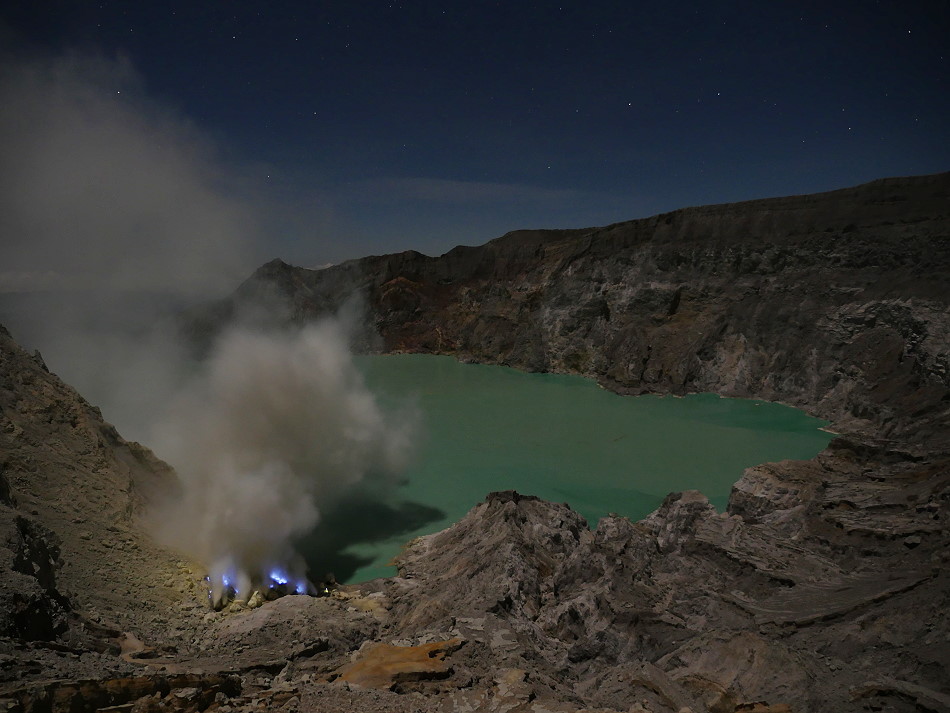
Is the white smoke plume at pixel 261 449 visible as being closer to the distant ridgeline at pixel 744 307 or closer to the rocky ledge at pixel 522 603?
the rocky ledge at pixel 522 603

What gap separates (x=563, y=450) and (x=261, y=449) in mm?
11421

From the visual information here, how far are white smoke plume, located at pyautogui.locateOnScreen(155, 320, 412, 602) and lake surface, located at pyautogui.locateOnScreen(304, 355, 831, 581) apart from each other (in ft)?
4.48

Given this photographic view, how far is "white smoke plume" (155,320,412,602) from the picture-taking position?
916 cm

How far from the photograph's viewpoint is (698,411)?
82.8 feet

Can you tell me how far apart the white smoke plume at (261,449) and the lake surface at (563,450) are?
1.36 meters

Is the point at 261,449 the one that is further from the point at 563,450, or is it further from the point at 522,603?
the point at 563,450

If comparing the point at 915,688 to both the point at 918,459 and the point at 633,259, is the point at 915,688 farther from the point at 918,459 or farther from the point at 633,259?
the point at 633,259

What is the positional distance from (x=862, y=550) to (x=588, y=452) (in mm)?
11121

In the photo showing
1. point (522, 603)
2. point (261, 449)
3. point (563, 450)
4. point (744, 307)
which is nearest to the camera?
point (522, 603)

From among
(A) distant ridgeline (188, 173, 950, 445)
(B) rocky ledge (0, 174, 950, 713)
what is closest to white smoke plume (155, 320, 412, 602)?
(B) rocky ledge (0, 174, 950, 713)

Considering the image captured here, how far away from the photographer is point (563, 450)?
1944 centimetres

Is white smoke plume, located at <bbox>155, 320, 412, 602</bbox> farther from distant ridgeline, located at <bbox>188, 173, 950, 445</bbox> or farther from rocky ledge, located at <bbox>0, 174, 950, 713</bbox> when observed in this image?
distant ridgeline, located at <bbox>188, 173, 950, 445</bbox>

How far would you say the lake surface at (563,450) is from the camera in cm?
1355

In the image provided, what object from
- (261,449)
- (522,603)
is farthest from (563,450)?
(522,603)
